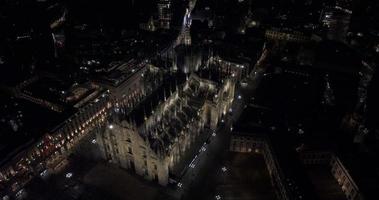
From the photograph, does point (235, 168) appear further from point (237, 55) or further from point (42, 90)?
point (42, 90)

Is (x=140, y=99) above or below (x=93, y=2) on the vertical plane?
below

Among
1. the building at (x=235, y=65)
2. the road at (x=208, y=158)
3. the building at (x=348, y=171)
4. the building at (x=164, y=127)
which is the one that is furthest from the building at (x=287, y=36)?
the building at (x=348, y=171)

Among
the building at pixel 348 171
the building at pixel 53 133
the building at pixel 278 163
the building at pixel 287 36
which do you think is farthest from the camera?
the building at pixel 287 36

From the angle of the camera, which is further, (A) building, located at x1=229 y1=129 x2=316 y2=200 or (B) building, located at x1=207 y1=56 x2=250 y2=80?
(B) building, located at x1=207 y1=56 x2=250 y2=80

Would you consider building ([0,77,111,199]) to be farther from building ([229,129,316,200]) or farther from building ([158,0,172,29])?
building ([158,0,172,29])

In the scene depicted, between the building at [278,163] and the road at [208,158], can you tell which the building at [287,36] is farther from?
the building at [278,163]

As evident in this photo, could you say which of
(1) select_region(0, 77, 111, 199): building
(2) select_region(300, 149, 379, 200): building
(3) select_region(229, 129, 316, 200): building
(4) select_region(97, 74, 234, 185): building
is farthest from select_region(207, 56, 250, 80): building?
(1) select_region(0, 77, 111, 199): building

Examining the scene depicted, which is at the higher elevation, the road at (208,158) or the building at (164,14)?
the building at (164,14)

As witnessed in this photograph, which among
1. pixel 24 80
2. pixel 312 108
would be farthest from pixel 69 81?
pixel 312 108
